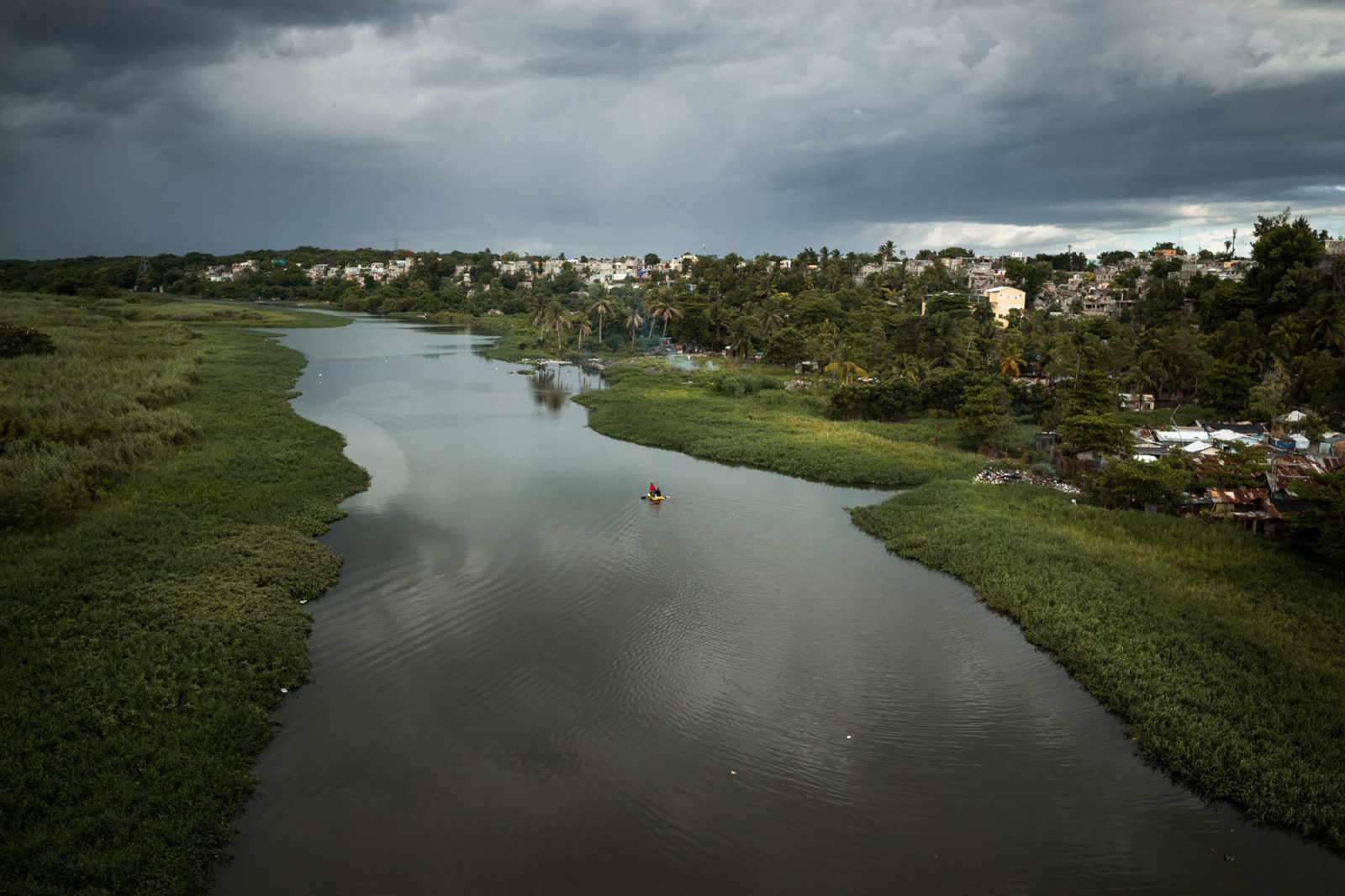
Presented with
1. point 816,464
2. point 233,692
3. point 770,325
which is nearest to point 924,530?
point 816,464

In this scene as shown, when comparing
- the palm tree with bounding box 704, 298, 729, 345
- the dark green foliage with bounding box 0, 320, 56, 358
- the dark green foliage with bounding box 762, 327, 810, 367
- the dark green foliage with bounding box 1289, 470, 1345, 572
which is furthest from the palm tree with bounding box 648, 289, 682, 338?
the dark green foliage with bounding box 1289, 470, 1345, 572

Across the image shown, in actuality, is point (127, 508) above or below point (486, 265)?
below

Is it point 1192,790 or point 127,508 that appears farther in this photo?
point 127,508

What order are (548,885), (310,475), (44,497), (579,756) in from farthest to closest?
(310,475) → (44,497) → (579,756) → (548,885)

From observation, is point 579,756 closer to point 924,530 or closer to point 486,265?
point 924,530

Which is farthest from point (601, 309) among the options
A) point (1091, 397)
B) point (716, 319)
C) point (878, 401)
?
point (1091, 397)

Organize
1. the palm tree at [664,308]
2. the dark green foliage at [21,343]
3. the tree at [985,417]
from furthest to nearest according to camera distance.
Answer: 1. the palm tree at [664,308]
2. the dark green foliage at [21,343]
3. the tree at [985,417]

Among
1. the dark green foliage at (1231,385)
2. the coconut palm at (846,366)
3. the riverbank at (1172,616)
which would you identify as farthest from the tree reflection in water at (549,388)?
the dark green foliage at (1231,385)

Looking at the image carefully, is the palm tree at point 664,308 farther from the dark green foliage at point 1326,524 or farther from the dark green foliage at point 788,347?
the dark green foliage at point 1326,524
